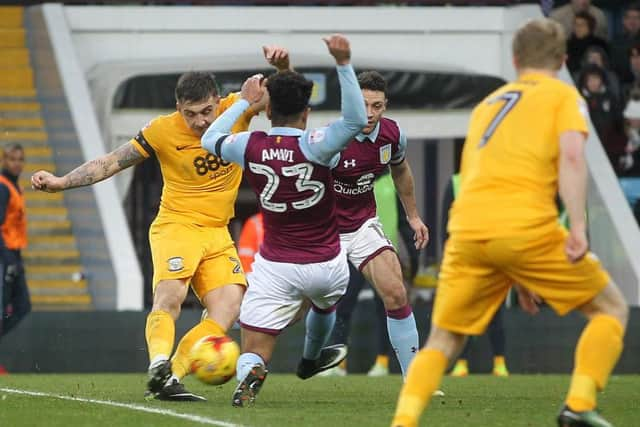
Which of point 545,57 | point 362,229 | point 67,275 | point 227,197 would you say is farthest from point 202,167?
point 67,275

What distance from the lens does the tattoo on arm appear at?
10.5 m

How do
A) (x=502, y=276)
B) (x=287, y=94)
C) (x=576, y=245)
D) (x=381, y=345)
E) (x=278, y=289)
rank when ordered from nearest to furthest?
(x=576, y=245) < (x=502, y=276) < (x=287, y=94) < (x=278, y=289) < (x=381, y=345)

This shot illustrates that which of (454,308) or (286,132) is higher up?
(286,132)

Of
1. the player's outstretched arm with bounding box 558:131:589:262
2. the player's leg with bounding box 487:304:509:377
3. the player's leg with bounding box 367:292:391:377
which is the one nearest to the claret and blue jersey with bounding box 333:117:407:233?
the player's outstretched arm with bounding box 558:131:589:262

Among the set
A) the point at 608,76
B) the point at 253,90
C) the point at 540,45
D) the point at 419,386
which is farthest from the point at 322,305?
the point at 608,76

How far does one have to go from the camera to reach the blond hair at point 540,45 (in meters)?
7.84

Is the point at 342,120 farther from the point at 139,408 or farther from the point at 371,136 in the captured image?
the point at 371,136

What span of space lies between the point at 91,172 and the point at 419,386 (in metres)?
3.55

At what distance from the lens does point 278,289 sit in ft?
32.1

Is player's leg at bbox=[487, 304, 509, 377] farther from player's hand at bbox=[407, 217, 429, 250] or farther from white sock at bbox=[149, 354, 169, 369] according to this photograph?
white sock at bbox=[149, 354, 169, 369]

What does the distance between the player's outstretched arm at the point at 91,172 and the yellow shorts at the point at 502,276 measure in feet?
10.8

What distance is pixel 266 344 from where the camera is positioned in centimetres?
986

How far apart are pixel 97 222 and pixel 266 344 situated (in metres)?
8.72

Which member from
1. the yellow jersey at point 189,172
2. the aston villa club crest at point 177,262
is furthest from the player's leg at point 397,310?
the aston villa club crest at point 177,262
